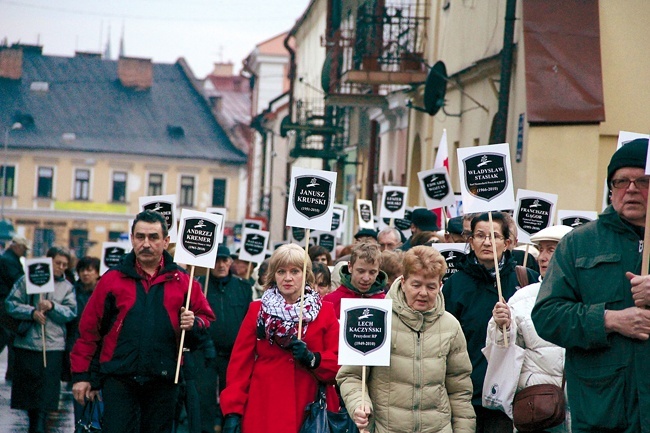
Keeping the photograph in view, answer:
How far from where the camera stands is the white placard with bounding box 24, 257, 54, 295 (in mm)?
12727

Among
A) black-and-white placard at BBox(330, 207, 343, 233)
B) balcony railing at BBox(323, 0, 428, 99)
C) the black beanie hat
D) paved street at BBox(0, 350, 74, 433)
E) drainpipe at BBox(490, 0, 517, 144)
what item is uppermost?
balcony railing at BBox(323, 0, 428, 99)

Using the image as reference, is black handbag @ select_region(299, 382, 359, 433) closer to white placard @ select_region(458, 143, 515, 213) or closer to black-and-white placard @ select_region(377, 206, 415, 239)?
white placard @ select_region(458, 143, 515, 213)

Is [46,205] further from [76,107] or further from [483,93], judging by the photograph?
[483,93]

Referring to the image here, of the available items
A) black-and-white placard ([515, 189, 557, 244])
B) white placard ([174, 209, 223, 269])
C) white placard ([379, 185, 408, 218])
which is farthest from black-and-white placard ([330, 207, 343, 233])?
white placard ([174, 209, 223, 269])

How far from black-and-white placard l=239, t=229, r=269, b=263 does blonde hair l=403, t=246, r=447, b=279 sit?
871cm

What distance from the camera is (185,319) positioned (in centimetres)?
809

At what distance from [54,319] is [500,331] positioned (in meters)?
6.64

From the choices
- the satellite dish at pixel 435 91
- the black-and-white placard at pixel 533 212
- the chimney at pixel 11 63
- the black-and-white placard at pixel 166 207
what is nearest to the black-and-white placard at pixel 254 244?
the black-and-white placard at pixel 166 207

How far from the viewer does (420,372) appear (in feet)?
21.5

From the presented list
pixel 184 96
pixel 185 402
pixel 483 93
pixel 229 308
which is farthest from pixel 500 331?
pixel 184 96

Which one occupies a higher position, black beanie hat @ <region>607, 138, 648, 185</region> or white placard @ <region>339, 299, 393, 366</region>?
black beanie hat @ <region>607, 138, 648, 185</region>

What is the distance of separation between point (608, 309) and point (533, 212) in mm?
5778

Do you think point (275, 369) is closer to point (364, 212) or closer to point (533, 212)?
point (533, 212)

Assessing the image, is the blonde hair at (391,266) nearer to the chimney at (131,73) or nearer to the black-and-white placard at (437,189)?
the black-and-white placard at (437,189)
